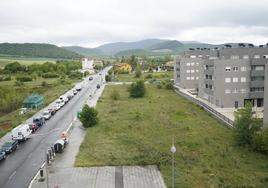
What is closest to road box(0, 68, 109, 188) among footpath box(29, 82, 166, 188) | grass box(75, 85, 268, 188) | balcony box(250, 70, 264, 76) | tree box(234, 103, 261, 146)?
footpath box(29, 82, 166, 188)

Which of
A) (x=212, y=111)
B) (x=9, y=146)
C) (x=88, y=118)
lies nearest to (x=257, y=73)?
(x=212, y=111)

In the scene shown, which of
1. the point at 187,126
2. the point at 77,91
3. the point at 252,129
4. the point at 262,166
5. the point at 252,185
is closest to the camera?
the point at 252,185

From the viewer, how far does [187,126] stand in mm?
41375

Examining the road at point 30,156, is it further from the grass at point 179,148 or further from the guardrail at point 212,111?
the guardrail at point 212,111

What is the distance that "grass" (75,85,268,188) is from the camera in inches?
977

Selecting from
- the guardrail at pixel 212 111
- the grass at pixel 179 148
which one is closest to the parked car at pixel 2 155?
the grass at pixel 179 148

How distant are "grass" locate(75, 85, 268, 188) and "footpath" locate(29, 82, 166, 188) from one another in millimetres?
830

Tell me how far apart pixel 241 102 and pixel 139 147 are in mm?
29933

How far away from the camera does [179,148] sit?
31.9m

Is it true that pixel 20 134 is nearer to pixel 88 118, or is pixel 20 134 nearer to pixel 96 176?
pixel 88 118

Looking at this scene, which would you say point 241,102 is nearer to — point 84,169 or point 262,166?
point 262,166

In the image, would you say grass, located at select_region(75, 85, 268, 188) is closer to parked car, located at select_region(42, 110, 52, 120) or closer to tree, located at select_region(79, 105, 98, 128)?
tree, located at select_region(79, 105, 98, 128)

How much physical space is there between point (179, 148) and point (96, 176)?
10063mm

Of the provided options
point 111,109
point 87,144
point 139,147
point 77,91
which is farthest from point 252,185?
point 77,91
